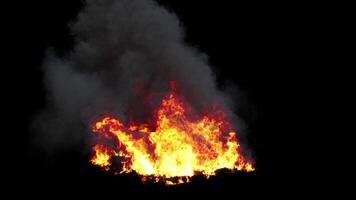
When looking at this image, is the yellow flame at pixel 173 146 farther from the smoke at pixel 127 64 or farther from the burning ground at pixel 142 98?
the smoke at pixel 127 64

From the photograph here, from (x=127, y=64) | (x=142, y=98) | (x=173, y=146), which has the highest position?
(x=127, y=64)

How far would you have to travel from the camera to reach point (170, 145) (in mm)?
17359

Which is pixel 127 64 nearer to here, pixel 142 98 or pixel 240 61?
pixel 142 98

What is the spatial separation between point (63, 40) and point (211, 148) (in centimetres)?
1043

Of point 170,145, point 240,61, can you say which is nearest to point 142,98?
point 170,145

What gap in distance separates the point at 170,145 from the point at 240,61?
1285 centimetres

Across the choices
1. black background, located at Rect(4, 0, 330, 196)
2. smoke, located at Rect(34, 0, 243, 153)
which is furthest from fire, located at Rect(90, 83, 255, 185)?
black background, located at Rect(4, 0, 330, 196)

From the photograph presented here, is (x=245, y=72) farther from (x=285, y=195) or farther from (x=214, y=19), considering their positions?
(x=285, y=195)

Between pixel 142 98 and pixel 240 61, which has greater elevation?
pixel 240 61

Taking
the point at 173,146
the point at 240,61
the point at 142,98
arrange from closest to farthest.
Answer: the point at 173,146
the point at 142,98
the point at 240,61

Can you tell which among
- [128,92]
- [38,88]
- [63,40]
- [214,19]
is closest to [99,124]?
[128,92]

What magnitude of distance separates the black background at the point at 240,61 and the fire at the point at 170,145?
229 inches

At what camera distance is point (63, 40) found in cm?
2322

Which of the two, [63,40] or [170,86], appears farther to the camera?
[63,40]
